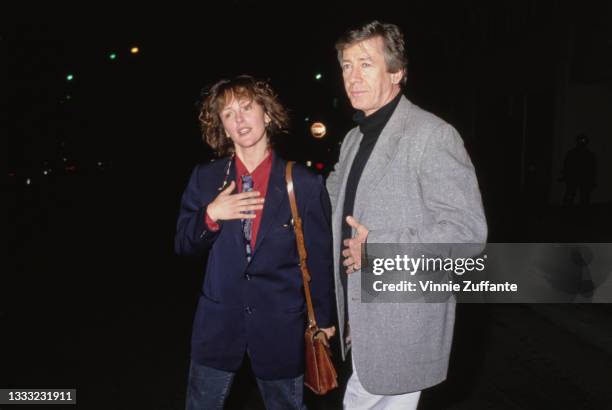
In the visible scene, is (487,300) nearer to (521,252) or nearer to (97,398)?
(521,252)

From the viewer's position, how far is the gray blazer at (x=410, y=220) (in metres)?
2.02

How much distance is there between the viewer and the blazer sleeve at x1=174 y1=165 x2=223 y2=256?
2.42 metres

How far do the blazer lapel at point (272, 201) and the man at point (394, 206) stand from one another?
284mm

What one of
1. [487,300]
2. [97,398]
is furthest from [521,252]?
[97,398]

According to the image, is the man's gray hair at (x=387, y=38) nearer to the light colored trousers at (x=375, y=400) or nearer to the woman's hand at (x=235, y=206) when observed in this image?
the woman's hand at (x=235, y=206)

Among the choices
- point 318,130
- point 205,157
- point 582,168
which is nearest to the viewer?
point 582,168

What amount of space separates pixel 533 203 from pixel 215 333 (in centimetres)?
1477

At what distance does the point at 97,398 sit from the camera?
13.2ft

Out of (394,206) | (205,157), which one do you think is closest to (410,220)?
(394,206)

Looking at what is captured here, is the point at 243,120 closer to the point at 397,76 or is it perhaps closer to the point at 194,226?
the point at 194,226

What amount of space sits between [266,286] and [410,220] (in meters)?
0.78

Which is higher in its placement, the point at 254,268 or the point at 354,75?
the point at 354,75

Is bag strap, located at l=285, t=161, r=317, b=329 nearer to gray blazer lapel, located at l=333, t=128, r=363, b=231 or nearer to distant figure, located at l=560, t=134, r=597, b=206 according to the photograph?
gray blazer lapel, located at l=333, t=128, r=363, b=231

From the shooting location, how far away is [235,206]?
232 cm
